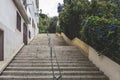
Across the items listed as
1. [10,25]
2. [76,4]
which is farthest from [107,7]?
[10,25]

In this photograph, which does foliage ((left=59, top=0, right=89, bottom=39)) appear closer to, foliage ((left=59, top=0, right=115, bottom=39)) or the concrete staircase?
foliage ((left=59, top=0, right=115, bottom=39))

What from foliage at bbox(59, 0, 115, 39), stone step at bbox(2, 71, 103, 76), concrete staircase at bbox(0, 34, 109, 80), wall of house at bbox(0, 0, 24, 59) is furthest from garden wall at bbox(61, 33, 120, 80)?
wall of house at bbox(0, 0, 24, 59)

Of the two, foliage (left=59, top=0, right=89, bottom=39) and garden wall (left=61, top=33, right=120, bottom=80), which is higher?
foliage (left=59, top=0, right=89, bottom=39)

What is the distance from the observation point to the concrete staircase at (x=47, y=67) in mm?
9305

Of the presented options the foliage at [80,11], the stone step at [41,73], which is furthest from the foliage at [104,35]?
the foliage at [80,11]

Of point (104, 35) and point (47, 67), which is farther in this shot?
point (47, 67)

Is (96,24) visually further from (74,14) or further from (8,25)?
(74,14)

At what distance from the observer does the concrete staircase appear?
9305mm

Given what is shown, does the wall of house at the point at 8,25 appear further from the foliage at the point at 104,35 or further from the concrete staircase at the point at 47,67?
the foliage at the point at 104,35

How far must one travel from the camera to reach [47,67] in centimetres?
1053

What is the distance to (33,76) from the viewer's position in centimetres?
930

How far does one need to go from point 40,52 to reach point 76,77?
4.77 meters

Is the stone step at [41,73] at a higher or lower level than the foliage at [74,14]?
lower

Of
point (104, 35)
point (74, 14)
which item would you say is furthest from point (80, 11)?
point (104, 35)
